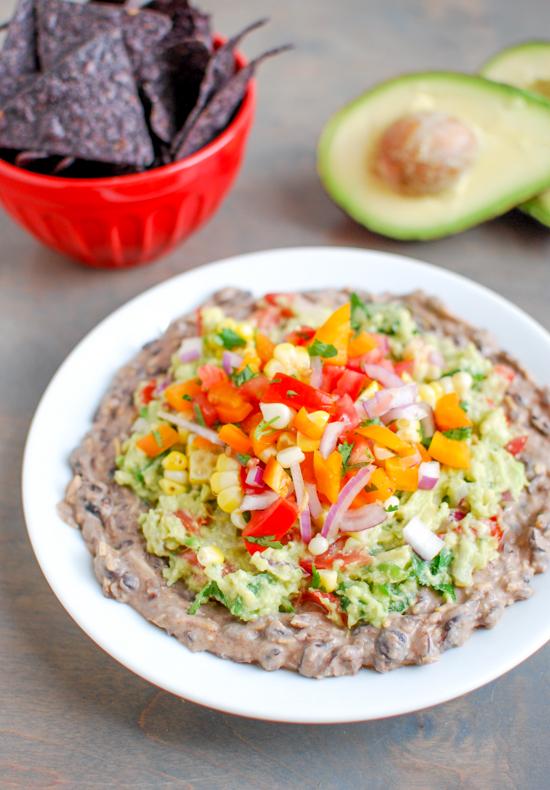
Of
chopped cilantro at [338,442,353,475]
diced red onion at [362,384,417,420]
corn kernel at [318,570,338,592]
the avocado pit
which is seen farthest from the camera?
the avocado pit

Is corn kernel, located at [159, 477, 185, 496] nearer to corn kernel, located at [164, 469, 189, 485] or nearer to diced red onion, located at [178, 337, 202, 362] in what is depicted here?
corn kernel, located at [164, 469, 189, 485]

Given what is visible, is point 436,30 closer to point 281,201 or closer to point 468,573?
point 281,201

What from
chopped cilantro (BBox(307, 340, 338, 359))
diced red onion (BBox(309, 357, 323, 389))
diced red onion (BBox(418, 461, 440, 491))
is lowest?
diced red onion (BBox(418, 461, 440, 491))

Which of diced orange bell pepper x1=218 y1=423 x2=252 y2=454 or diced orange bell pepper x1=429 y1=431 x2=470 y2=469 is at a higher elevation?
diced orange bell pepper x1=429 y1=431 x2=470 y2=469

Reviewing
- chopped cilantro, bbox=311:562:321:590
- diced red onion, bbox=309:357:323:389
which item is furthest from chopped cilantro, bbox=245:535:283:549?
diced red onion, bbox=309:357:323:389

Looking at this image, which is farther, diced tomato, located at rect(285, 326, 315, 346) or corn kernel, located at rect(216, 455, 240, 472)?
diced tomato, located at rect(285, 326, 315, 346)

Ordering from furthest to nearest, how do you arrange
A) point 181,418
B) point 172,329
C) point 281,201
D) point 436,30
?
point 436,30 < point 281,201 < point 172,329 < point 181,418

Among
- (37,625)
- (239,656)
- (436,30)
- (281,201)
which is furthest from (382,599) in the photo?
(436,30)

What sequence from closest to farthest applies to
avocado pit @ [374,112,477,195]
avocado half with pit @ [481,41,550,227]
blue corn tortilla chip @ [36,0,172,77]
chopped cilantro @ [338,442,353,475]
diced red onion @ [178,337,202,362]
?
chopped cilantro @ [338,442,353,475], diced red onion @ [178,337,202,362], blue corn tortilla chip @ [36,0,172,77], avocado pit @ [374,112,477,195], avocado half with pit @ [481,41,550,227]
